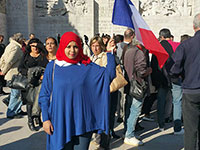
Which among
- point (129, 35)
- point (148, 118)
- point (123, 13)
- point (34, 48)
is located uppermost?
point (123, 13)

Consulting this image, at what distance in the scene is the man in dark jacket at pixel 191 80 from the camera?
291 centimetres

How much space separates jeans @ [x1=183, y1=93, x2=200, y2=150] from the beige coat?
13.4 feet

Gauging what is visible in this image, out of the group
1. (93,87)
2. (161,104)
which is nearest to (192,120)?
(93,87)

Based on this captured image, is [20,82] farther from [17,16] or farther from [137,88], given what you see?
[17,16]

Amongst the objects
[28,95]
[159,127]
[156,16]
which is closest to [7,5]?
[156,16]

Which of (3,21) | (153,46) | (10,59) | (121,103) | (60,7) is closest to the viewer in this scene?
(153,46)

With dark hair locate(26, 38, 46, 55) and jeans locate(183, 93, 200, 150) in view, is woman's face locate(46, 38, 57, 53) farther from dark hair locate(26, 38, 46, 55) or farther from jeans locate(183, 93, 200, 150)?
jeans locate(183, 93, 200, 150)

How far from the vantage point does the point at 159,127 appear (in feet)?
15.8

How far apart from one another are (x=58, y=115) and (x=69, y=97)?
0.66 feet

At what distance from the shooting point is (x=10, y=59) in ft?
18.0

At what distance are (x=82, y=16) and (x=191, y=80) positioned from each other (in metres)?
15.0

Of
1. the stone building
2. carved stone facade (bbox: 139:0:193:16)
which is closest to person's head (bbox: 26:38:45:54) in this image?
the stone building

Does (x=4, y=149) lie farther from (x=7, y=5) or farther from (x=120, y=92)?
(x=7, y=5)

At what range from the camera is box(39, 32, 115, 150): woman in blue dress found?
2232mm
